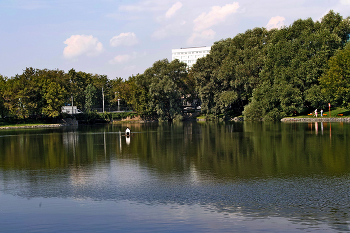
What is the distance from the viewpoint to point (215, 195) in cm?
1510

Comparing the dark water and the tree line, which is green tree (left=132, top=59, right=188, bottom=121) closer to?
the tree line

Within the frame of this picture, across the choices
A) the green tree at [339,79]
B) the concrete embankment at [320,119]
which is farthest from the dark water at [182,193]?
the green tree at [339,79]

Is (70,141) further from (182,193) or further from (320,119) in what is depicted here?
(320,119)

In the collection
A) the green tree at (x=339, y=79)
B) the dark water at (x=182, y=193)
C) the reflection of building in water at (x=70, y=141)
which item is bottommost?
the dark water at (x=182, y=193)

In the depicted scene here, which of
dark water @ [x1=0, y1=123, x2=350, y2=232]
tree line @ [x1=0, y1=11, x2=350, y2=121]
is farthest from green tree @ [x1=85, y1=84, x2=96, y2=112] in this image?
dark water @ [x1=0, y1=123, x2=350, y2=232]

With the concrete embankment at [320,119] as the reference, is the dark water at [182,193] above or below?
below

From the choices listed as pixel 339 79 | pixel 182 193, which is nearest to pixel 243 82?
pixel 339 79

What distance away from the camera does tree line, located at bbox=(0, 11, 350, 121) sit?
71938mm

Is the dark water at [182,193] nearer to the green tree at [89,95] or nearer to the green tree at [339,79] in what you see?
the green tree at [339,79]

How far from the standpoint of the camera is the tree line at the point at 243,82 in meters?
71.9

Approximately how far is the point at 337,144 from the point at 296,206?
19468 millimetres

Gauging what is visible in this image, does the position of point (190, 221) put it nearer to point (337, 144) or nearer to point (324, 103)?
point (337, 144)

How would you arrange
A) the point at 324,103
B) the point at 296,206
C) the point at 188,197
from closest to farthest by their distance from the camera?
1. the point at 296,206
2. the point at 188,197
3. the point at 324,103

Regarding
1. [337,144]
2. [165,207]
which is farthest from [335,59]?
[165,207]
